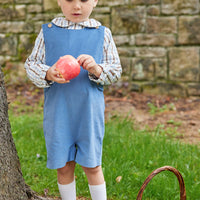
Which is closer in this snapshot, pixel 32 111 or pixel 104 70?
pixel 104 70

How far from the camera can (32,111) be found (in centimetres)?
468

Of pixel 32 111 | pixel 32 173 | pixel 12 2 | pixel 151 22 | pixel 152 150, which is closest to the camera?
pixel 32 173

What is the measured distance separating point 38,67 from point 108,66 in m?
0.38

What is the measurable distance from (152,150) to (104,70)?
1469mm

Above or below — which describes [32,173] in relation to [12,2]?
below

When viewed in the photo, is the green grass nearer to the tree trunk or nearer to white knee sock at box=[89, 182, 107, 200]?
white knee sock at box=[89, 182, 107, 200]

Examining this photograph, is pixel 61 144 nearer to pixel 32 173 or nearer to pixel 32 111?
pixel 32 173

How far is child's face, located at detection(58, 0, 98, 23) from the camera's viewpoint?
1.68 metres

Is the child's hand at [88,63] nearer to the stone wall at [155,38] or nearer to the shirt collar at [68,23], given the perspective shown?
the shirt collar at [68,23]

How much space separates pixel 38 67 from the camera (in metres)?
1.72

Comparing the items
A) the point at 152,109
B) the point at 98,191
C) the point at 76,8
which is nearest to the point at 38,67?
the point at 76,8

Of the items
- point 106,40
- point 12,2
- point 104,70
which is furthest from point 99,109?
point 12,2

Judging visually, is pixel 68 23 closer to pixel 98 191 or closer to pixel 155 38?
pixel 98 191

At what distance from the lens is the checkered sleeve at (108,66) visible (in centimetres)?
170
